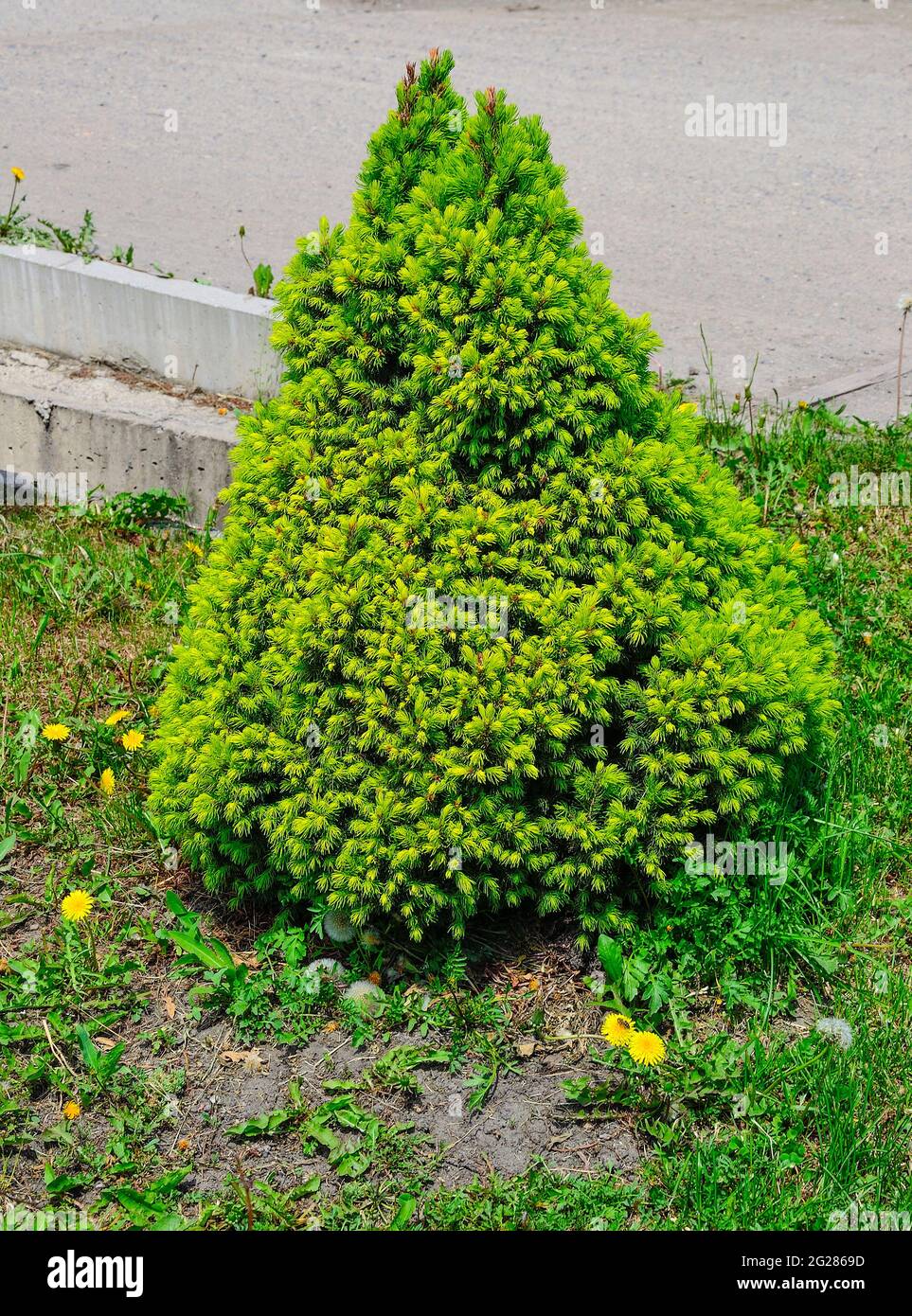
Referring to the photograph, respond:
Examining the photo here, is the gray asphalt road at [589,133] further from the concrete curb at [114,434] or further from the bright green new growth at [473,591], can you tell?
the bright green new growth at [473,591]

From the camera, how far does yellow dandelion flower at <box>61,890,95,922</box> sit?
117 inches

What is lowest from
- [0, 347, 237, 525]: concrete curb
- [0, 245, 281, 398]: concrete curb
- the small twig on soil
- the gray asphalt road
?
the small twig on soil

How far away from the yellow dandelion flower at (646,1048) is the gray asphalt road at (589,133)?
3131 mm

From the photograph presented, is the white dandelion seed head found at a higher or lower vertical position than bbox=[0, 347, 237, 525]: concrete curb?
lower

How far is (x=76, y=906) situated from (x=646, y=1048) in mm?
1308

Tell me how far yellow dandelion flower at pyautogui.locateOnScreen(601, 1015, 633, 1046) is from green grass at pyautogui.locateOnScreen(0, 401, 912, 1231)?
63 mm

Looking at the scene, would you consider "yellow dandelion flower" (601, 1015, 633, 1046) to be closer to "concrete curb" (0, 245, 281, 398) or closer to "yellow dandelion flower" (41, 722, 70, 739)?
"yellow dandelion flower" (41, 722, 70, 739)

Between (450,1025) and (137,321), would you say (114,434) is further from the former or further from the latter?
(450,1025)

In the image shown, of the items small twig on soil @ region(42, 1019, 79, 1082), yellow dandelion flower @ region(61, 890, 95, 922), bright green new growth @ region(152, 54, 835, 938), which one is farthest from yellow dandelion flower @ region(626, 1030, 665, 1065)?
yellow dandelion flower @ region(61, 890, 95, 922)

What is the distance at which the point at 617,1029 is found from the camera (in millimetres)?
2648

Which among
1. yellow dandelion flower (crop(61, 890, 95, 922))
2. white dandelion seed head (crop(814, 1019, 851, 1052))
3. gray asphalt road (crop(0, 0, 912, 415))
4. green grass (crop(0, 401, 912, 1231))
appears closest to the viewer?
green grass (crop(0, 401, 912, 1231))

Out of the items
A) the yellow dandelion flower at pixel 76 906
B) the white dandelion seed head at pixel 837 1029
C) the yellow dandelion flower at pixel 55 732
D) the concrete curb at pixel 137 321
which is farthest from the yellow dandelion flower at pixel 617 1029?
the concrete curb at pixel 137 321

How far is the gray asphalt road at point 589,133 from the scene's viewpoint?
6.11 m

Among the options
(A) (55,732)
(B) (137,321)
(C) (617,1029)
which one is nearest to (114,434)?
(B) (137,321)
